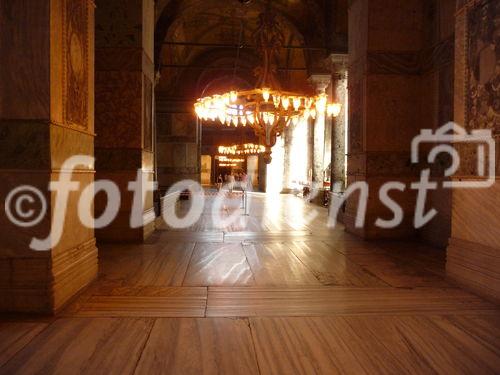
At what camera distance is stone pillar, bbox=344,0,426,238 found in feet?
19.1

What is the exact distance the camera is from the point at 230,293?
3.29m

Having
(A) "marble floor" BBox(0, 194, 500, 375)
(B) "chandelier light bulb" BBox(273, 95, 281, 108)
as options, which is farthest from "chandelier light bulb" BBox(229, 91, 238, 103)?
(A) "marble floor" BBox(0, 194, 500, 375)

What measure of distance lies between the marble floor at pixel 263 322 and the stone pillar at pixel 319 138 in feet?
24.9

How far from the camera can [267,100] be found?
7.89m

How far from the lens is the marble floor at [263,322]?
2123 mm

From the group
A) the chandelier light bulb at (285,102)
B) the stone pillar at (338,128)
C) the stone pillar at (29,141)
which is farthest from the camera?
the stone pillar at (338,128)

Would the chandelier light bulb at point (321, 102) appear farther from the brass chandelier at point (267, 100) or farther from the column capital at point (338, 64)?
the column capital at point (338, 64)

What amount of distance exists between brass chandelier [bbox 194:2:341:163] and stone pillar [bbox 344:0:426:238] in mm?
1875

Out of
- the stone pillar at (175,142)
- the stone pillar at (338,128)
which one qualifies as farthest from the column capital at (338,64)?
the stone pillar at (175,142)

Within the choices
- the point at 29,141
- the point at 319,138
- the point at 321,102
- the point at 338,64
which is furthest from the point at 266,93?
the point at 319,138

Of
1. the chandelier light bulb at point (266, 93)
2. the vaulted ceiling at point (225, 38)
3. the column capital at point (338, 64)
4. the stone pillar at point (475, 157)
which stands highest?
the vaulted ceiling at point (225, 38)

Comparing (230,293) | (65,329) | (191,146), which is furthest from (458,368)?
(191,146)

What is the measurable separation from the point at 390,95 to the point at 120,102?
3878 mm

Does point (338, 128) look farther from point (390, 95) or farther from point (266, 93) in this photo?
point (390, 95)
